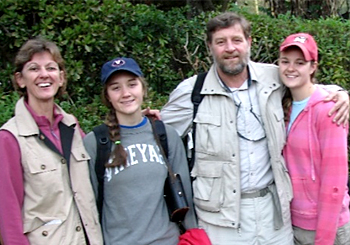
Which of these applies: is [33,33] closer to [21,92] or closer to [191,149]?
[21,92]

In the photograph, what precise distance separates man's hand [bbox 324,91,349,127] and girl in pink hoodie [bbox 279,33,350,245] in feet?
0.12

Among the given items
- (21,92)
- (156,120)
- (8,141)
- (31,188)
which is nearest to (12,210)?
(31,188)

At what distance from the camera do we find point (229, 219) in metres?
3.03

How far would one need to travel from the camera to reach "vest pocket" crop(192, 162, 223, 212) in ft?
10.0

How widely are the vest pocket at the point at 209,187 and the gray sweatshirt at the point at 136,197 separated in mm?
251

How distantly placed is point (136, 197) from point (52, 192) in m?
0.52

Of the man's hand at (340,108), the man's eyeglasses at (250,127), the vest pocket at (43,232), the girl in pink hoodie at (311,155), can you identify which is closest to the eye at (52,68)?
the vest pocket at (43,232)

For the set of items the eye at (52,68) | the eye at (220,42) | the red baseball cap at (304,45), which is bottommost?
the red baseball cap at (304,45)

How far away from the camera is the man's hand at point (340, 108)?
2.97 metres

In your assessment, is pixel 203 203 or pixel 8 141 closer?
pixel 8 141

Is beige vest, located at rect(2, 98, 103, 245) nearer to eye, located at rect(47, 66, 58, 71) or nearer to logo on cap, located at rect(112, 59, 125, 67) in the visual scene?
eye, located at rect(47, 66, 58, 71)

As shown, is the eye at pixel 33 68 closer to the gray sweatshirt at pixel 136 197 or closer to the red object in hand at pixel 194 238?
the gray sweatshirt at pixel 136 197

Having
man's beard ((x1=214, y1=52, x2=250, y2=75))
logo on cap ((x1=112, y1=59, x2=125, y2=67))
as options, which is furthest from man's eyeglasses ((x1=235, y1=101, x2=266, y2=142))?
logo on cap ((x1=112, y1=59, x2=125, y2=67))

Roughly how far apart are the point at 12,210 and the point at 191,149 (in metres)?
1.29
